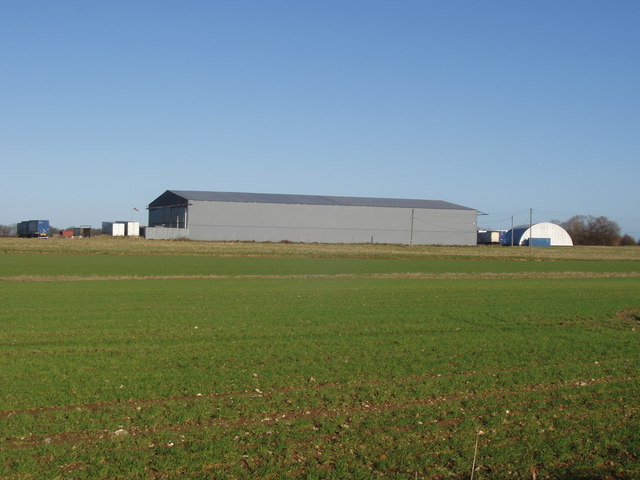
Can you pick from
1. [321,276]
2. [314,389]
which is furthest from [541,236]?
[314,389]

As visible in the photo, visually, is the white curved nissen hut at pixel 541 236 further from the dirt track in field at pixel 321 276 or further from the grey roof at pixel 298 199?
the dirt track in field at pixel 321 276

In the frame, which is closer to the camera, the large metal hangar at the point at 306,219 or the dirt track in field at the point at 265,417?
the dirt track in field at the point at 265,417

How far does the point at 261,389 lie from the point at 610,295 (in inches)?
1077

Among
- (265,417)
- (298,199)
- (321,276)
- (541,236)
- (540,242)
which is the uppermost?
(298,199)

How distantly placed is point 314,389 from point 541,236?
134 meters

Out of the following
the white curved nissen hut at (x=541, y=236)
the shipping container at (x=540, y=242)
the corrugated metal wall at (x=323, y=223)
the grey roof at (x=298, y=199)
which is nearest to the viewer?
the corrugated metal wall at (x=323, y=223)

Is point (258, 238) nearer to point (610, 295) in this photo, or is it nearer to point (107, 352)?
point (610, 295)

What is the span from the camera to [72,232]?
142 meters

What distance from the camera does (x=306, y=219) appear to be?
108 meters

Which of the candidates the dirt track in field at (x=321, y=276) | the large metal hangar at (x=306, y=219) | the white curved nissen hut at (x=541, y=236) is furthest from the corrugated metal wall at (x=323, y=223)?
the dirt track in field at (x=321, y=276)

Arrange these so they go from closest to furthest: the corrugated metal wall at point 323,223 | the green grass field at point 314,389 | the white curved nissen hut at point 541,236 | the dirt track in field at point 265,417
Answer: the green grass field at point 314,389 < the dirt track in field at point 265,417 < the corrugated metal wall at point 323,223 < the white curved nissen hut at point 541,236

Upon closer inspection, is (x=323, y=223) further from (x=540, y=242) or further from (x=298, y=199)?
(x=540, y=242)

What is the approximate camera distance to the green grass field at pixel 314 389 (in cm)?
879

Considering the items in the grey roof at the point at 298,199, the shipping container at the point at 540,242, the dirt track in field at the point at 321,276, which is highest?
the grey roof at the point at 298,199
